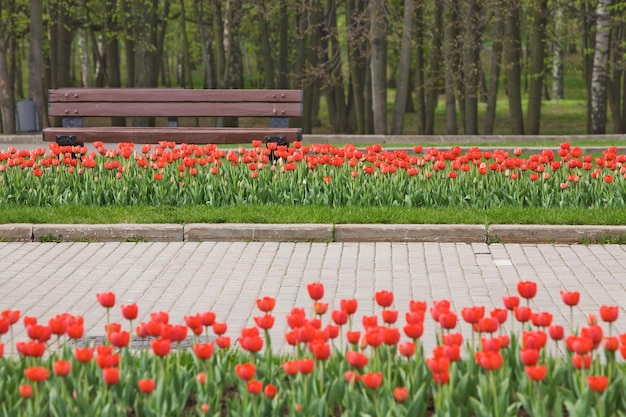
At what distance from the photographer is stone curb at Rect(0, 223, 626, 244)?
10477mm

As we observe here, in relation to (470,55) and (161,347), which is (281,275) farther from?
(470,55)

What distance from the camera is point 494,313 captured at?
4.88 meters

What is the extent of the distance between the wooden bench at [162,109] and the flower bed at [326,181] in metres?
3.47

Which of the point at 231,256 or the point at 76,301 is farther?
the point at 231,256

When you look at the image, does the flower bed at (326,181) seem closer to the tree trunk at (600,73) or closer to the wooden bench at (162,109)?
the wooden bench at (162,109)

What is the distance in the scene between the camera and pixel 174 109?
56.5 feet

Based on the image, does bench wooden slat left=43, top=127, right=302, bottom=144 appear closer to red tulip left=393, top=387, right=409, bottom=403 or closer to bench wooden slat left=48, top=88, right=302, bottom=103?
bench wooden slat left=48, top=88, right=302, bottom=103

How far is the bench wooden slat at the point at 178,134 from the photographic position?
622 inches

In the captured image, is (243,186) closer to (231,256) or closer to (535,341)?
(231,256)

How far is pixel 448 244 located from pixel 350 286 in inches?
81.5

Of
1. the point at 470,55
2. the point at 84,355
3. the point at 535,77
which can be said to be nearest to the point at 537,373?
the point at 84,355

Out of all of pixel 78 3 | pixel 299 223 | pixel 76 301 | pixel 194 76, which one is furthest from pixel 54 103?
pixel 194 76

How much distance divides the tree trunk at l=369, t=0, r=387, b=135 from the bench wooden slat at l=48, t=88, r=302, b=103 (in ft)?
26.1

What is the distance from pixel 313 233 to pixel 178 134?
6.00 m
